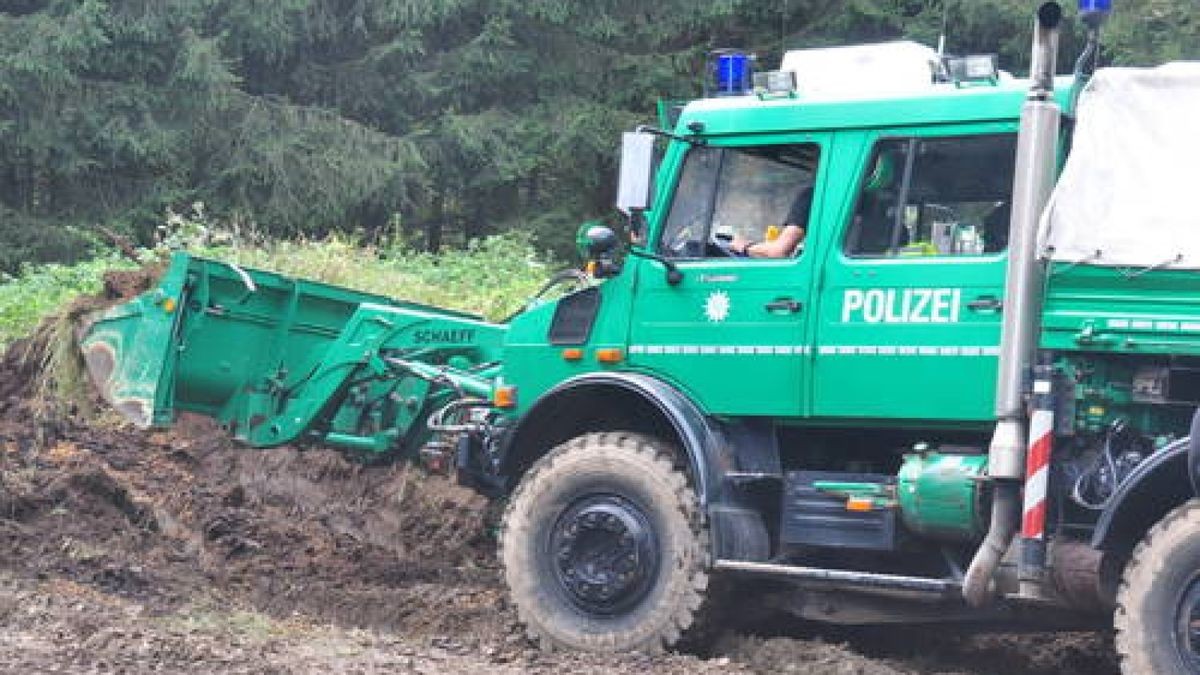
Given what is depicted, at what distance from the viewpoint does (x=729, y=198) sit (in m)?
9.07

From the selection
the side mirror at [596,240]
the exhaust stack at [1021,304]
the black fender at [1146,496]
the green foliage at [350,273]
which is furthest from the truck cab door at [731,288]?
the green foliage at [350,273]

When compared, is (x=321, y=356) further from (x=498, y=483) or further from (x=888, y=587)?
(x=888, y=587)

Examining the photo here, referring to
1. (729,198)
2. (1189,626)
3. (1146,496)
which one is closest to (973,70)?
(729,198)

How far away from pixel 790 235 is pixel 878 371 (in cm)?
88

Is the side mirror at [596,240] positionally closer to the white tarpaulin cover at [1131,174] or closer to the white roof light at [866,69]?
the white roof light at [866,69]

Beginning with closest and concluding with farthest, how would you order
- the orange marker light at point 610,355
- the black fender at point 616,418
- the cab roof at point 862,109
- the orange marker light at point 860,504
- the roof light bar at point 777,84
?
the cab roof at point 862,109 → the orange marker light at point 860,504 → the black fender at point 616,418 → the roof light bar at point 777,84 → the orange marker light at point 610,355

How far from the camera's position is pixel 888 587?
26.4ft

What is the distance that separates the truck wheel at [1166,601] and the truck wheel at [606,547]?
2.10 metres

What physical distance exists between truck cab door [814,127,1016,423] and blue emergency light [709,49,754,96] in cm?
101

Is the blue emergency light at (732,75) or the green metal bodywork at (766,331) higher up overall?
the blue emergency light at (732,75)

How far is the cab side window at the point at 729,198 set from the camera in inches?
349

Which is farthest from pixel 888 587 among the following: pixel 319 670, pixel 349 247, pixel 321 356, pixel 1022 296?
pixel 349 247

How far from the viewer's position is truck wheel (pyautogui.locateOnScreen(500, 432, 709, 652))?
28.3ft

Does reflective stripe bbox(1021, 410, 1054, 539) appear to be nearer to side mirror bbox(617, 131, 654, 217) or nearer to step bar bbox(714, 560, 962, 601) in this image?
step bar bbox(714, 560, 962, 601)
